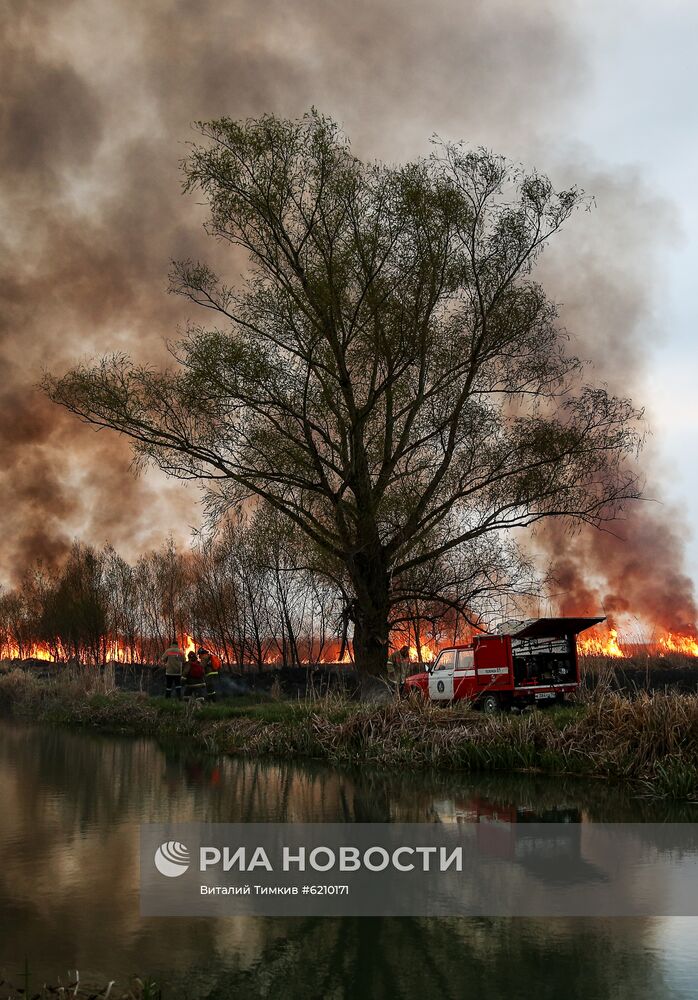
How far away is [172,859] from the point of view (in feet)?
29.4

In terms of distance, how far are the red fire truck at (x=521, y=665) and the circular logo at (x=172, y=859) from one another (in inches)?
575

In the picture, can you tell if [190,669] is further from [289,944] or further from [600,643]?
[289,944]

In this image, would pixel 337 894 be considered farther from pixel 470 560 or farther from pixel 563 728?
pixel 470 560

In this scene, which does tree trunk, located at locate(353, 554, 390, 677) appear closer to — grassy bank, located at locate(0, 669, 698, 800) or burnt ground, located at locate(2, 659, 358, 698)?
grassy bank, located at locate(0, 669, 698, 800)

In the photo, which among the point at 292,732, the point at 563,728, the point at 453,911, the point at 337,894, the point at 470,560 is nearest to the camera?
the point at 453,911

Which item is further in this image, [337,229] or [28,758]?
[337,229]

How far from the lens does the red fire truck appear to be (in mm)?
23750

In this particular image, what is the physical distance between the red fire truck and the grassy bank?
17.4 ft

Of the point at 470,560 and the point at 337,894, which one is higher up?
the point at 470,560

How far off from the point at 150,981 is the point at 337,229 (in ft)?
65.4

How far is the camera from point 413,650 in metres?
46.2

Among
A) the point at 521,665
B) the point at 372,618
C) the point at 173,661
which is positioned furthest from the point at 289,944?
the point at 173,661

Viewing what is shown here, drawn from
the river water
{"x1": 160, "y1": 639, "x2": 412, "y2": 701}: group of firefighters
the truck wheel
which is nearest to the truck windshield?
{"x1": 160, "y1": 639, "x2": 412, "y2": 701}: group of firefighters

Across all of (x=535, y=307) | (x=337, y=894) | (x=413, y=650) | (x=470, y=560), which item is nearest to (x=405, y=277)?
(x=535, y=307)
